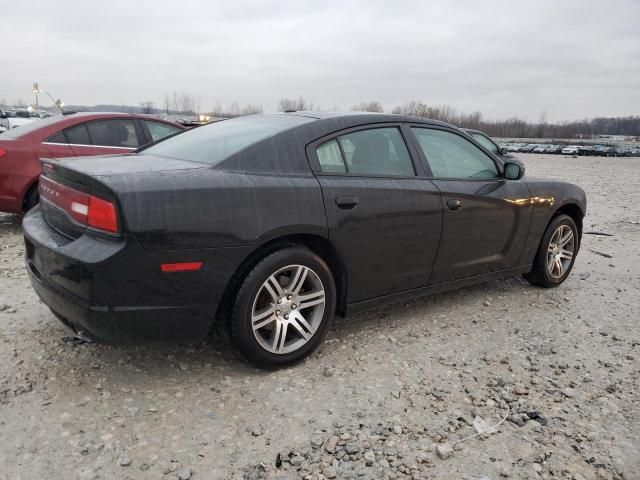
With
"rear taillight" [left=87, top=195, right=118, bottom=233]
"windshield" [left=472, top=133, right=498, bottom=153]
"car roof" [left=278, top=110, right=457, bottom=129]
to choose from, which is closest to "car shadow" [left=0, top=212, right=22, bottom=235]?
"car roof" [left=278, top=110, right=457, bottom=129]

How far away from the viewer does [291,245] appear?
9.84ft

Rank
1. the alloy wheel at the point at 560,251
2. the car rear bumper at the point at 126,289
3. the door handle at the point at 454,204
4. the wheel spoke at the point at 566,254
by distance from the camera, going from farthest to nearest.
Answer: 1. the wheel spoke at the point at 566,254
2. the alloy wheel at the point at 560,251
3. the door handle at the point at 454,204
4. the car rear bumper at the point at 126,289

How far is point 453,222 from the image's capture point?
3709mm

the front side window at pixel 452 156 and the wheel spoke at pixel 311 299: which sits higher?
the front side window at pixel 452 156

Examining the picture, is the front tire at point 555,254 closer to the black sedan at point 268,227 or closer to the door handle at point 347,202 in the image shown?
the black sedan at point 268,227

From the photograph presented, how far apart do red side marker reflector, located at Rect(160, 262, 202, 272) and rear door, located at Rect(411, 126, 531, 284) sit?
1819mm

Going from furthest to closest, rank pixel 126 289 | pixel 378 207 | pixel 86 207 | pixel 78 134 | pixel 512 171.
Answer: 1. pixel 78 134
2. pixel 512 171
3. pixel 378 207
4. pixel 86 207
5. pixel 126 289

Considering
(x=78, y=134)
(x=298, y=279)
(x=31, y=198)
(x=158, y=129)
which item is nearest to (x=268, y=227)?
(x=298, y=279)

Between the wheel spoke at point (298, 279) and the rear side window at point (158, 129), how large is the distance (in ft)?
15.7

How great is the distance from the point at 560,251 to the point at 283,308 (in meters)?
3.05

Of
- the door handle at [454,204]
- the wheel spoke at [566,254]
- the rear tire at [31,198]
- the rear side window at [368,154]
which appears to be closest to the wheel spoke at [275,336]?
the rear side window at [368,154]

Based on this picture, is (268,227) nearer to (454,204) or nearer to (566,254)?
(454,204)

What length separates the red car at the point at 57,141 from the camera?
5781 mm

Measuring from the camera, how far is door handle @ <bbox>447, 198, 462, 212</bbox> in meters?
3.68
